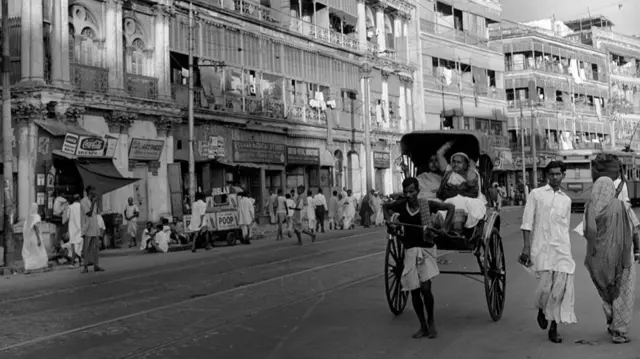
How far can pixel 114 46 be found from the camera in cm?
2477

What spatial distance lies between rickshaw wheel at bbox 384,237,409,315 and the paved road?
18cm

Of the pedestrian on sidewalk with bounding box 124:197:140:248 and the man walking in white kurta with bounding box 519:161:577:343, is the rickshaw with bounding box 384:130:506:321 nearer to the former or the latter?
the man walking in white kurta with bounding box 519:161:577:343

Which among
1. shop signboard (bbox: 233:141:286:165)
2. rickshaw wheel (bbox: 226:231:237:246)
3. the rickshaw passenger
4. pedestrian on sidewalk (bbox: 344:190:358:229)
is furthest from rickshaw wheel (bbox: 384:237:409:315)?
pedestrian on sidewalk (bbox: 344:190:358:229)

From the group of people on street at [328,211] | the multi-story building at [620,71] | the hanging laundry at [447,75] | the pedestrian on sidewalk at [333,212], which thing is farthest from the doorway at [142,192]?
the multi-story building at [620,71]

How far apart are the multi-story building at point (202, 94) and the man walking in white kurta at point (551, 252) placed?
1734cm

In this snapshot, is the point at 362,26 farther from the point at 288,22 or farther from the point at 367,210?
the point at 367,210

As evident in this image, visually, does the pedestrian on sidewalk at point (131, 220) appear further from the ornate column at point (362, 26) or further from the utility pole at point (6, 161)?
the ornate column at point (362, 26)

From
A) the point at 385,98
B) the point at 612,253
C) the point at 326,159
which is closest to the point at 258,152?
the point at 326,159

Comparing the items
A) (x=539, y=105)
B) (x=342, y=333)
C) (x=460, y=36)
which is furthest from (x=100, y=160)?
(x=539, y=105)

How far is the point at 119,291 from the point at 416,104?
37469 millimetres

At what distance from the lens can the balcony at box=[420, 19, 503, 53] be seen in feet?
161

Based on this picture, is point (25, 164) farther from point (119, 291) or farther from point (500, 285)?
point (500, 285)

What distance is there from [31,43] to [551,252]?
1948cm

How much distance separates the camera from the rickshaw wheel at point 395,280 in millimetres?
8383
